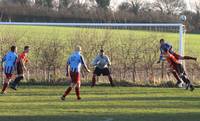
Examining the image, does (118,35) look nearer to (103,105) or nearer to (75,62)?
(75,62)

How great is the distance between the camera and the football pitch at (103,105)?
51.1ft

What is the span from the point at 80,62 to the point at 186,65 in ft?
33.4

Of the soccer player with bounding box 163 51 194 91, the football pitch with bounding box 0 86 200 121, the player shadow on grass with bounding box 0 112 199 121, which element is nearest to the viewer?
the player shadow on grass with bounding box 0 112 199 121

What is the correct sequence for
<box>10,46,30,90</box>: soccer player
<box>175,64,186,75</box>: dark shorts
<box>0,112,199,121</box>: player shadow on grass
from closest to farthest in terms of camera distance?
1. <box>0,112,199,121</box>: player shadow on grass
2. <box>175,64,186,75</box>: dark shorts
3. <box>10,46,30,90</box>: soccer player

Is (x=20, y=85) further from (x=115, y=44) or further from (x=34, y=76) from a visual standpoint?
(x=115, y=44)

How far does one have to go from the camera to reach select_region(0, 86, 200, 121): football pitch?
51.1 ft

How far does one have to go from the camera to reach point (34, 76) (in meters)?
27.0

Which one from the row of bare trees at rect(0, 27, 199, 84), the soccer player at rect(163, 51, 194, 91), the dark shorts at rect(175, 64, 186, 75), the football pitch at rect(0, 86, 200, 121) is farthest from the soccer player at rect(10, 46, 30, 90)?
the dark shorts at rect(175, 64, 186, 75)

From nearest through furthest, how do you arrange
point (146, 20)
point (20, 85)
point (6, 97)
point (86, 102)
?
point (86, 102)
point (6, 97)
point (20, 85)
point (146, 20)

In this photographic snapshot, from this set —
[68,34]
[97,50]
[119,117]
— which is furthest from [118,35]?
[119,117]

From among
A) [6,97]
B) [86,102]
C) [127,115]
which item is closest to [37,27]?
[6,97]

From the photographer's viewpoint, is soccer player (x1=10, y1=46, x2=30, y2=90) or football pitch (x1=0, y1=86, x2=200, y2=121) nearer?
football pitch (x1=0, y1=86, x2=200, y2=121)

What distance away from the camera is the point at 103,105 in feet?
59.6

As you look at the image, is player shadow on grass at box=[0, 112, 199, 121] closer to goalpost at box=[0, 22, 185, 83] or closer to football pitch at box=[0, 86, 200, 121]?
football pitch at box=[0, 86, 200, 121]
